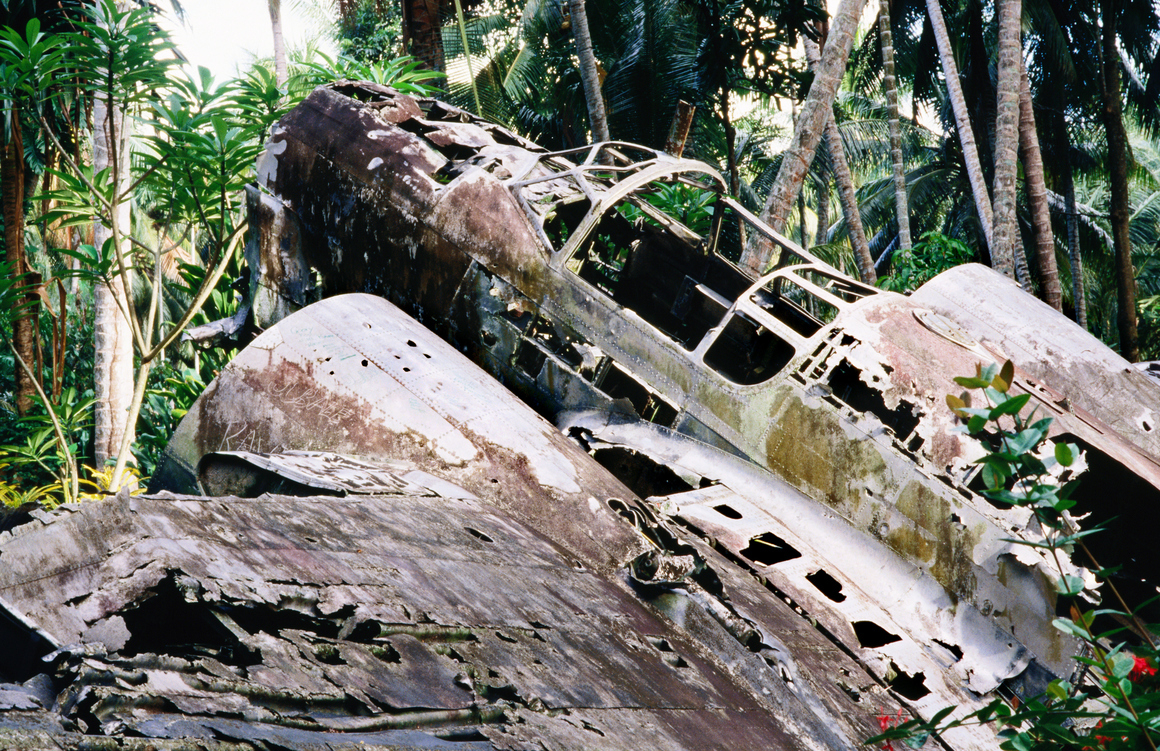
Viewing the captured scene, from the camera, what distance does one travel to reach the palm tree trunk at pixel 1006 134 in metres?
14.8

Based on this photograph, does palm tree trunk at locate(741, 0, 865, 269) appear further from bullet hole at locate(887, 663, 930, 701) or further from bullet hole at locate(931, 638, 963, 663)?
bullet hole at locate(887, 663, 930, 701)

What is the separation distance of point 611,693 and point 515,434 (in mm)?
2928

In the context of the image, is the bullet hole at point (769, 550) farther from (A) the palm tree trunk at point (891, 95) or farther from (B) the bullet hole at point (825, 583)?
(A) the palm tree trunk at point (891, 95)

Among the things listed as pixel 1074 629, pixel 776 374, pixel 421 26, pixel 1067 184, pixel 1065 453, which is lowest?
pixel 776 374

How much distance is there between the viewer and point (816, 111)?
13383mm

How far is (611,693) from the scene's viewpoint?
4.52 meters

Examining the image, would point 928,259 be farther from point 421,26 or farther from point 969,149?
point 421,26

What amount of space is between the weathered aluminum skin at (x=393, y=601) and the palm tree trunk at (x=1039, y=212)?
1153 centimetres

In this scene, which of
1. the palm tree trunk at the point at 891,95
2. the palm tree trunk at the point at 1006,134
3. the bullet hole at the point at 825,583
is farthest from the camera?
the palm tree trunk at the point at 891,95

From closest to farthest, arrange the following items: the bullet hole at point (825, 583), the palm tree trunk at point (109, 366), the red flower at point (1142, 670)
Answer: the red flower at point (1142, 670) < the bullet hole at point (825, 583) < the palm tree trunk at point (109, 366)

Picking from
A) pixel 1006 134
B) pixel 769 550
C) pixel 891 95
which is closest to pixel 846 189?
pixel 891 95

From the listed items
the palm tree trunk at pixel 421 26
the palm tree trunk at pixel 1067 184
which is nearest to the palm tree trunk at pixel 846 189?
the palm tree trunk at pixel 421 26

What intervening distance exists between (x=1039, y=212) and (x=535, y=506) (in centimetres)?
1334

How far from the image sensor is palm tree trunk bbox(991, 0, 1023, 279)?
14.8 meters
